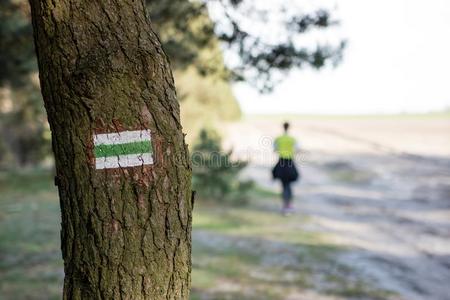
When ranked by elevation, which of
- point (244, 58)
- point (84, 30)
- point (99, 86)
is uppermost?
point (244, 58)

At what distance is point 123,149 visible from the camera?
90.0 inches

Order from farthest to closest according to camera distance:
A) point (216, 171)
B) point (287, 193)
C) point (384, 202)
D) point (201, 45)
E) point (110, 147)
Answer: point (216, 171) → point (384, 202) → point (287, 193) → point (201, 45) → point (110, 147)

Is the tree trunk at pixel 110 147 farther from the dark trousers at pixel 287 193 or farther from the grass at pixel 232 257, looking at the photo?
the dark trousers at pixel 287 193

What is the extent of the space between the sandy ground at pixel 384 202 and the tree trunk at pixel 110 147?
534cm

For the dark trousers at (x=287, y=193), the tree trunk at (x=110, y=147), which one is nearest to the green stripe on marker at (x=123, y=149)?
the tree trunk at (x=110, y=147)

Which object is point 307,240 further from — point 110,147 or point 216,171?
point 110,147

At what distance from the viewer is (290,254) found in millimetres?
9016

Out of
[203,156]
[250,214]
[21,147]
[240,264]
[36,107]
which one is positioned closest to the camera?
[240,264]

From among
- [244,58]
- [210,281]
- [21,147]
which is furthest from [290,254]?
[21,147]

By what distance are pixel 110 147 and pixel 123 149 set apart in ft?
0.18

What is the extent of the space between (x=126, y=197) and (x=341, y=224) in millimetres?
9705

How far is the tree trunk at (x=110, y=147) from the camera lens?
226 centimetres

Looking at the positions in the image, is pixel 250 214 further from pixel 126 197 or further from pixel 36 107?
pixel 126 197

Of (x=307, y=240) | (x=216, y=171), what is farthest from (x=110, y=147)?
(x=216, y=171)
